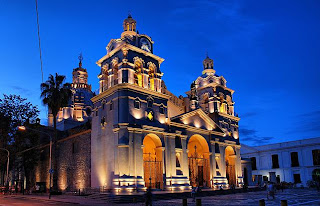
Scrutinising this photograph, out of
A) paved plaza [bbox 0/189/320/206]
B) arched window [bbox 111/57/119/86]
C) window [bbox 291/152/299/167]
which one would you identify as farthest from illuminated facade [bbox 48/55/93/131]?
window [bbox 291/152/299/167]

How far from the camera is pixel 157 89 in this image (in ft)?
116

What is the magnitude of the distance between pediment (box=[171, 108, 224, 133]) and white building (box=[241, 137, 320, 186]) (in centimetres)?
1625

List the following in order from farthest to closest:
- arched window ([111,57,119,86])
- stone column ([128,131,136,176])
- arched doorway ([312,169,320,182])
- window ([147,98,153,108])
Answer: arched doorway ([312,169,320,182])
arched window ([111,57,119,86])
window ([147,98,153,108])
stone column ([128,131,136,176])

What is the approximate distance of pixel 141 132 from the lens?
3106 cm

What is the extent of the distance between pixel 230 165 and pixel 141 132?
799 inches

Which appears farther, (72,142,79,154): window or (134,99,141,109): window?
(72,142,79,154): window

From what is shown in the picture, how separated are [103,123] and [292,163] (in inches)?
1584

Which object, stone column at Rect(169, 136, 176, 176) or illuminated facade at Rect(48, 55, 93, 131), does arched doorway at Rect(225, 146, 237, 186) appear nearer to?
stone column at Rect(169, 136, 176, 176)

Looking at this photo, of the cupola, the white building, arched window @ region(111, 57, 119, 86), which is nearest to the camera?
arched window @ region(111, 57, 119, 86)

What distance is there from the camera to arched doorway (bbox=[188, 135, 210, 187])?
39625 mm

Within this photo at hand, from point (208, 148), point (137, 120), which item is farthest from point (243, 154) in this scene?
point (137, 120)

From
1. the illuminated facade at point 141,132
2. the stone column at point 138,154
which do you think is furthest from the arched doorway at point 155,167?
the stone column at point 138,154

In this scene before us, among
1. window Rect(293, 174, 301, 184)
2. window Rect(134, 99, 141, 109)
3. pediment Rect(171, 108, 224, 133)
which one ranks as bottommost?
window Rect(293, 174, 301, 184)

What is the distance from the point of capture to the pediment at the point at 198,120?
3743cm
